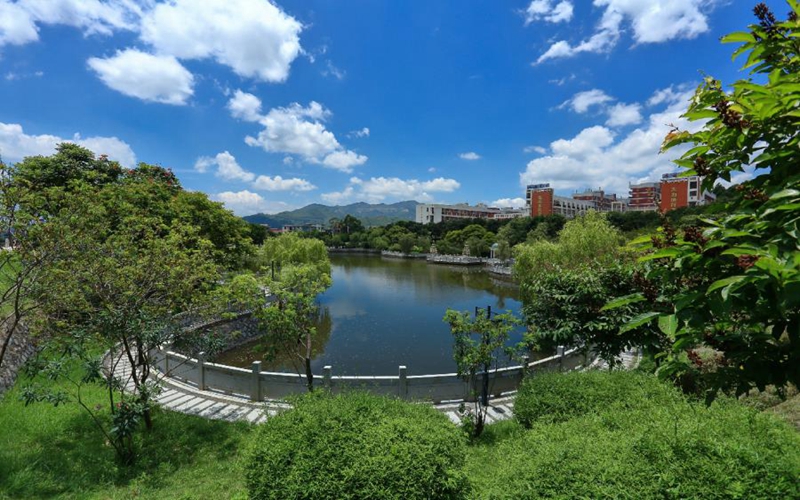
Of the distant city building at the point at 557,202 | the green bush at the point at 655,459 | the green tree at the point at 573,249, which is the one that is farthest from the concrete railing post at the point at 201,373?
the distant city building at the point at 557,202

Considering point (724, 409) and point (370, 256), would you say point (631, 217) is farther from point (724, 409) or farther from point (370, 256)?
point (724, 409)

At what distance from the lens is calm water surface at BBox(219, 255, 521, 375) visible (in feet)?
40.4

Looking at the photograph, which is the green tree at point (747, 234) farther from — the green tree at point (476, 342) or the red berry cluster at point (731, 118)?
the green tree at point (476, 342)

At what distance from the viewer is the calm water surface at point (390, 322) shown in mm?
12305

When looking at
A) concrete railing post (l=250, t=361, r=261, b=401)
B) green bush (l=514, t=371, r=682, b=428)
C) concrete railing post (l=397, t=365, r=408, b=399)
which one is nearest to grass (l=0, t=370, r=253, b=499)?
concrete railing post (l=250, t=361, r=261, b=401)

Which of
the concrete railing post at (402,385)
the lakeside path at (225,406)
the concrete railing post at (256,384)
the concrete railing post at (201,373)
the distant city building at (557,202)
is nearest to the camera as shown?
the lakeside path at (225,406)

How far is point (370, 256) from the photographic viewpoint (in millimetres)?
59969

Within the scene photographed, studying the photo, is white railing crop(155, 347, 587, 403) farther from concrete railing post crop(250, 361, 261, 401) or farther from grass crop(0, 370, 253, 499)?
grass crop(0, 370, 253, 499)

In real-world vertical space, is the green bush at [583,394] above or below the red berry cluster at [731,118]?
below

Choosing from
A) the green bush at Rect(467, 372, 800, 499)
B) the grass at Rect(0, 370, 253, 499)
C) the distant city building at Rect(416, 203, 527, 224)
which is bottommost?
the grass at Rect(0, 370, 253, 499)

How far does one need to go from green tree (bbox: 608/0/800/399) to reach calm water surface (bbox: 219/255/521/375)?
7.00 meters

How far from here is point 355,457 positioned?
3.27m

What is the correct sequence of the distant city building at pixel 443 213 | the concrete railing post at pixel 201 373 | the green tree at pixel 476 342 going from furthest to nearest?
the distant city building at pixel 443 213
the concrete railing post at pixel 201 373
the green tree at pixel 476 342

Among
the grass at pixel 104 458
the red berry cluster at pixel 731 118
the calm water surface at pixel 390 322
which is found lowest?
the calm water surface at pixel 390 322
